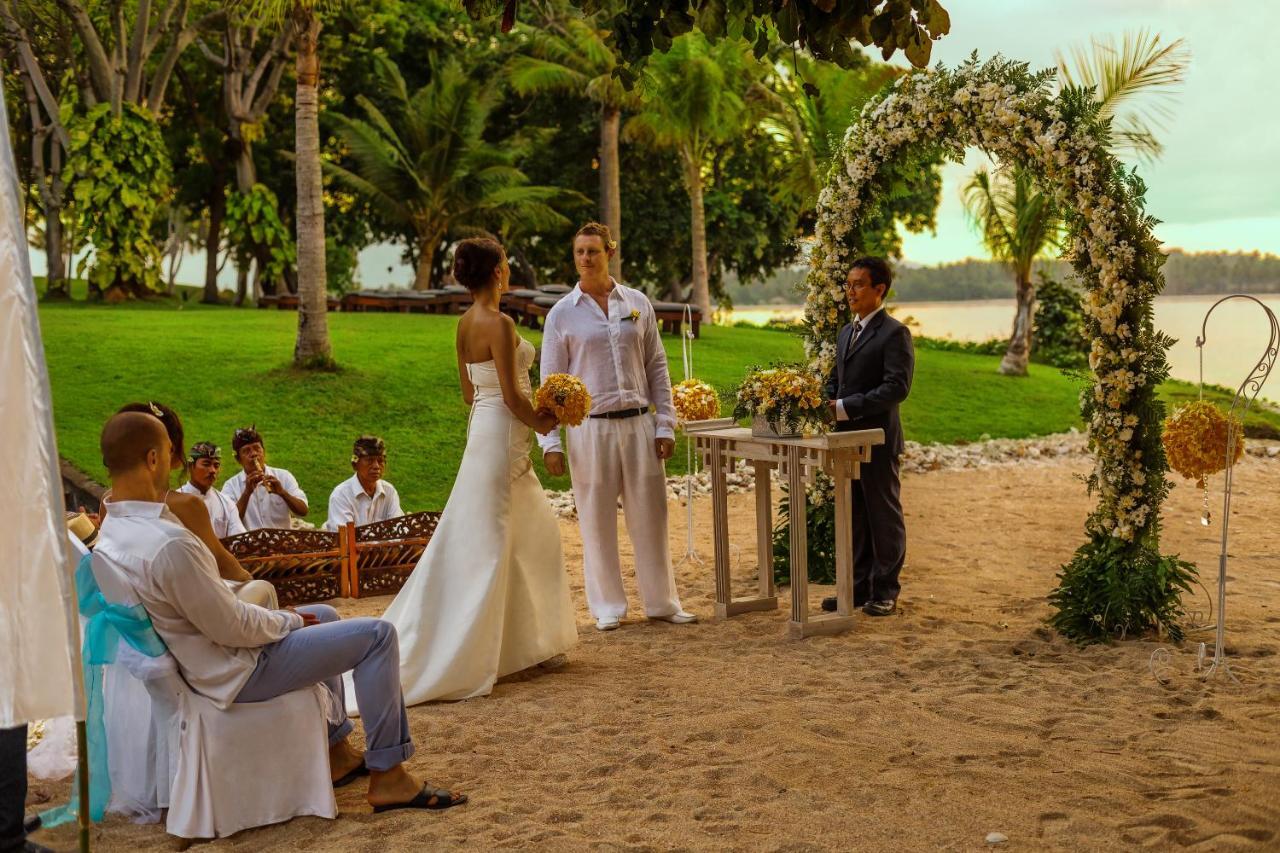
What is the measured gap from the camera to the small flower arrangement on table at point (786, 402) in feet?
24.8

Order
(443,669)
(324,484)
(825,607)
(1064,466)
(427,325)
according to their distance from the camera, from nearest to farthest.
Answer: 1. (443,669)
2. (825,607)
3. (324,484)
4. (1064,466)
5. (427,325)

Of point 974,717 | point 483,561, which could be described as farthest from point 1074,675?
point 483,561

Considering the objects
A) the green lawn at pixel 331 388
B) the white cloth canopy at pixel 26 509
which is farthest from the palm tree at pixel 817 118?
the white cloth canopy at pixel 26 509

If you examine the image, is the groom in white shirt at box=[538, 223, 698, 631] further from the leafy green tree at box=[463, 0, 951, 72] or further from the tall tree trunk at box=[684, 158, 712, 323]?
the tall tree trunk at box=[684, 158, 712, 323]

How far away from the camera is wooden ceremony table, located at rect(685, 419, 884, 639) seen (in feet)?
24.7

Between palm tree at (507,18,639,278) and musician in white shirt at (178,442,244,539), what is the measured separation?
14.7m

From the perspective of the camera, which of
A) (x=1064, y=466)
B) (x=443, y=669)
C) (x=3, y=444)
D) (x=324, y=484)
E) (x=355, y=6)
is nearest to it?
(x=3, y=444)

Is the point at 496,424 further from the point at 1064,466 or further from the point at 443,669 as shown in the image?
the point at 1064,466

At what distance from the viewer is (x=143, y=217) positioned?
22406 millimetres

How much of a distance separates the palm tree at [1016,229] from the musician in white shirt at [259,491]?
1378cm

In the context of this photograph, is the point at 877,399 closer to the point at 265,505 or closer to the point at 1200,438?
the point at 1200,438

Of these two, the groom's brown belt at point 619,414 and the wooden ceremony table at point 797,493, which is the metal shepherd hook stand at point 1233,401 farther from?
the groom's brown belt at point 619,414

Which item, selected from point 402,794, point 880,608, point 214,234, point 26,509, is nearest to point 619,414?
point 880,608

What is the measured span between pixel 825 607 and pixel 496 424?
2677mm
